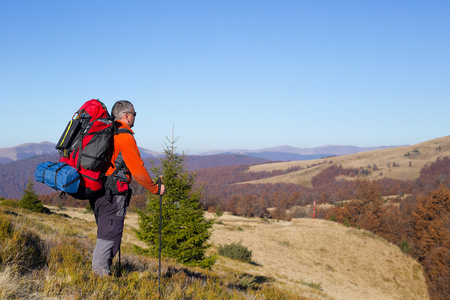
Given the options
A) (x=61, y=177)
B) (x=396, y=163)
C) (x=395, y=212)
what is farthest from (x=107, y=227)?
(x=396, y=163)

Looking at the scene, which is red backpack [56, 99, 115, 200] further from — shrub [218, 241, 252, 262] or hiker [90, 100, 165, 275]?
shrub [218, 241, 252, 262]

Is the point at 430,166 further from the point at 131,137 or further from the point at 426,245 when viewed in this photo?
the point at 131,137

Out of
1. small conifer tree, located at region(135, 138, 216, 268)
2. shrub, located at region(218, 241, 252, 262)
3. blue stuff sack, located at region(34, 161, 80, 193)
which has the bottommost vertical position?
shrub, located at region(218, 241, 252, 262)

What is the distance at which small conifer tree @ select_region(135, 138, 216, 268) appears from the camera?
10762 millimetres

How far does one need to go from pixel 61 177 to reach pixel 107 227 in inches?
34.6

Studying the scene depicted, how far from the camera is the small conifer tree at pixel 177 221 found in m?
10.8

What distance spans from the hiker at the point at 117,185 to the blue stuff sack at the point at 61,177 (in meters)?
0.44

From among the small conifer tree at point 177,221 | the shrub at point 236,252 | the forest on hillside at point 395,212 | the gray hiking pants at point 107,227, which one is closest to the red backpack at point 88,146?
the gray hiking pants at point 107,227

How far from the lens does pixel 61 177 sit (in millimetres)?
2908

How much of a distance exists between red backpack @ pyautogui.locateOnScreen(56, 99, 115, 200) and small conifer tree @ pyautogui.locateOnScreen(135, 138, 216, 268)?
7.97 metres

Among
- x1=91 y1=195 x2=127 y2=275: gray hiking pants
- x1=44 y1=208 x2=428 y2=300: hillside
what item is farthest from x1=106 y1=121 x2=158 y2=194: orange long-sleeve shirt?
x1=44 y1=208 x2=428 y2=300: hillside

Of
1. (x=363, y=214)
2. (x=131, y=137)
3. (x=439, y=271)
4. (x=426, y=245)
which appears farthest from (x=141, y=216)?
(x=363, y=214)

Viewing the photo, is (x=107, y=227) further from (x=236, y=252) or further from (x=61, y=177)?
(x=236, y=252)

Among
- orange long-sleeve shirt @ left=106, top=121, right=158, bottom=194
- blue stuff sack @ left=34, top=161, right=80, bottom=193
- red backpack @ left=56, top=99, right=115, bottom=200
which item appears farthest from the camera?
orange long-sleeve shirt @ left=106, top=121, right=158, bottom=194
